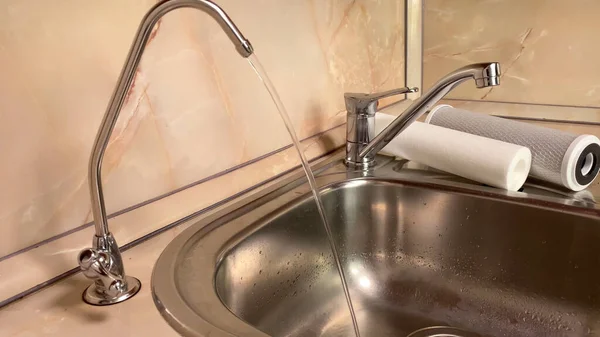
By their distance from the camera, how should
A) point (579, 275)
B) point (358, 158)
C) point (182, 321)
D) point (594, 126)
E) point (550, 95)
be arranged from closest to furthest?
point (182, 321) < point (579, 275) < point (358, 158) < point (594, 126) < point (550, 95)

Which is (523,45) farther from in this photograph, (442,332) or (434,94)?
(442,332)

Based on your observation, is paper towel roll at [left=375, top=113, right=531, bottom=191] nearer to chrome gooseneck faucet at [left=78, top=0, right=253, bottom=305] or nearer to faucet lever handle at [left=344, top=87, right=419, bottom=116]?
faucet lever handle at [left=344, top=87, right=419, bottom=116]

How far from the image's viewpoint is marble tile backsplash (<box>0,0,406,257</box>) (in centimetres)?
54

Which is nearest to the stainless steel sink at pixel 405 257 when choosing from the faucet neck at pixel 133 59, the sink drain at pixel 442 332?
the sink drain at pixel 442 332

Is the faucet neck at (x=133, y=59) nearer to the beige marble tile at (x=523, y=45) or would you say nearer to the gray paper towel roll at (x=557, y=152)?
the gray paper towel roll at (x=557, y=152)

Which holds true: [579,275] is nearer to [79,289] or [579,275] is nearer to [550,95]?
[550,95]

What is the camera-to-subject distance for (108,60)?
62cm

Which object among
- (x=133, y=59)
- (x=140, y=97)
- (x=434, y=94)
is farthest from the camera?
(x=434, y=94)

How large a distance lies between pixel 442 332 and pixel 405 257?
0.13 m

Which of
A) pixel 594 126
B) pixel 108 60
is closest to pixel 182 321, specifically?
pixel 108 60

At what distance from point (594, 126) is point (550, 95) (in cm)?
15

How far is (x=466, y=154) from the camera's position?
793mm

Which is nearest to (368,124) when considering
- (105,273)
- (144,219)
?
(144,219)

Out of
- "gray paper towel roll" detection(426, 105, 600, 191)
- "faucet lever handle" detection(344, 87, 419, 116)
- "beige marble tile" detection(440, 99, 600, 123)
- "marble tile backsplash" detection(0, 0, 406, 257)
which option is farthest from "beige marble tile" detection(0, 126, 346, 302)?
"beige marble tile" detection(440, 99, 600, 123)
